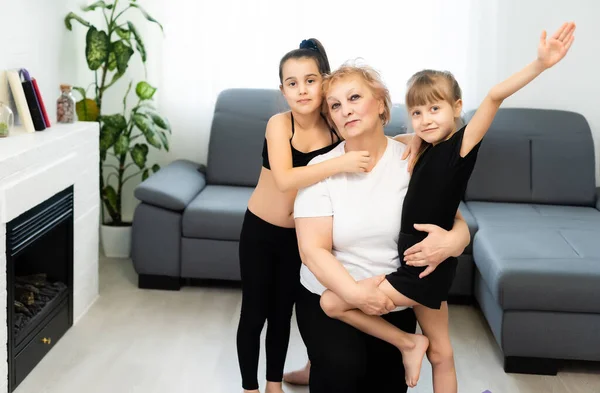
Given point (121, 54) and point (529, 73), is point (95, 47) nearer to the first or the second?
point (121, 54)

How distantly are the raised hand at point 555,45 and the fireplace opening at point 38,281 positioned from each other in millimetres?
1808

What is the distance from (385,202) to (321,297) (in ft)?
0.99

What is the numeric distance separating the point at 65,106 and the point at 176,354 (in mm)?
1208

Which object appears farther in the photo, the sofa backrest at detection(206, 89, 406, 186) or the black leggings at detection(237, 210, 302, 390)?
the sofa backrest at detection(206, 89, 406, 186)

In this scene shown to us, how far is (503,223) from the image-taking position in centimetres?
372

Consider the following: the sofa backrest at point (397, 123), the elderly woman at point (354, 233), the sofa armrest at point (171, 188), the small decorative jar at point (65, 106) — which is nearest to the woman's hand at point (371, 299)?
the elderly woman at point (354, 233)

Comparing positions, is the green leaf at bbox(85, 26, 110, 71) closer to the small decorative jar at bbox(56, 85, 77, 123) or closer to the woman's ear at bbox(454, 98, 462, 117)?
the small decorative jar at bbox(56, 85, 77, 123)

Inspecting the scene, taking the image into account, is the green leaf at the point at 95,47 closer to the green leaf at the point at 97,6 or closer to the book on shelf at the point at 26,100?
the green leaf at the point at 97,6

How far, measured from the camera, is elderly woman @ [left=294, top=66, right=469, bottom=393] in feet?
6.86

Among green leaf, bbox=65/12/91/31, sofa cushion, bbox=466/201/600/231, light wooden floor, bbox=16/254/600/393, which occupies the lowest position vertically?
light wooden floor, bbox=16/254/600/393

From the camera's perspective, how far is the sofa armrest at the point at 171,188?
12.6 ft

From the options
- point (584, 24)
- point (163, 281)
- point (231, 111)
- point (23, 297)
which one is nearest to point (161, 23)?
point (231, 111)

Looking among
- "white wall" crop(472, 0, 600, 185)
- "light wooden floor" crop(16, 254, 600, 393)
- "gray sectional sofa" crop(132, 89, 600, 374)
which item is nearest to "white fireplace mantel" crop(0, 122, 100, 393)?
"light wooden floor" crop(16, 254, 600, 393)

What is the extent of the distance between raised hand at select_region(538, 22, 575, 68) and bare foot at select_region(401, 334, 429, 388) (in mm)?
791
